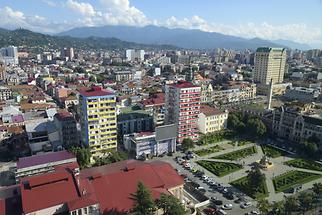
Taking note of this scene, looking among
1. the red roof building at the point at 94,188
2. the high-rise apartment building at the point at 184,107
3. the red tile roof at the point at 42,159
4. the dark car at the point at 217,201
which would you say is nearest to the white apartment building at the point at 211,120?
the high-rise apartment building at the point at 184,107

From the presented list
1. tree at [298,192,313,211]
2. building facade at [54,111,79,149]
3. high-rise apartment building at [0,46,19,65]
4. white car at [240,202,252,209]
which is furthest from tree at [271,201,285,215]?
high-rise apartment building at [0,46,19,65]

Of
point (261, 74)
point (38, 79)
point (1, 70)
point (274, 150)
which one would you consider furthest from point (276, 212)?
point (1, 70)

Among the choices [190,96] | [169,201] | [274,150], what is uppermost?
[190,96]

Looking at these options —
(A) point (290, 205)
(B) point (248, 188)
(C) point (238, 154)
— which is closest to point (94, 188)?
(B) point (248, 188)

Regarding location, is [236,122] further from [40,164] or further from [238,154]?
[40,164]

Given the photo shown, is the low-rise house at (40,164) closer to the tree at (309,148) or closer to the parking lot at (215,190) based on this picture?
the parking lot at (215,190)

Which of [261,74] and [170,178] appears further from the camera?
[261,74]

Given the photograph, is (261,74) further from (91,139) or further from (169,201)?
(169,201)
